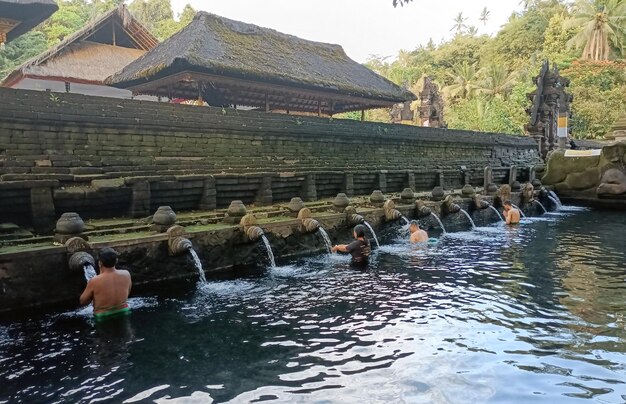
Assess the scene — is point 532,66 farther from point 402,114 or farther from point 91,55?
point 91,55

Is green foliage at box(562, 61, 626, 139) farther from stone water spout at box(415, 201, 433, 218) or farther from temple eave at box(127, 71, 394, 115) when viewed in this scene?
stone water spout at box(415, 201, 433, 218)

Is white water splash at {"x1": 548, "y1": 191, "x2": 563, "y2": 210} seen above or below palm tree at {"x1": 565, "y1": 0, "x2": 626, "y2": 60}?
below

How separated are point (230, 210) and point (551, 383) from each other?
624 centimetres

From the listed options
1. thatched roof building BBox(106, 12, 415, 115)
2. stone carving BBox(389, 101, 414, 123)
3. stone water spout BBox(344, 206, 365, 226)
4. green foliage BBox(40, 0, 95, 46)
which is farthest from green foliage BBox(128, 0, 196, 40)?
stone water spout BBox(344, 206, 365, 226)

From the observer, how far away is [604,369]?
425 cm

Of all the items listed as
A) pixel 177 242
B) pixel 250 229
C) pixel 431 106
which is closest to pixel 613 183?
pixel 431 106

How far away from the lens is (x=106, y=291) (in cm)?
562

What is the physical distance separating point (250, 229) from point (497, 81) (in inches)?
1458

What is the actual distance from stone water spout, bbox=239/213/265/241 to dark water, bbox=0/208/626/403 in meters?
Result: 0.81

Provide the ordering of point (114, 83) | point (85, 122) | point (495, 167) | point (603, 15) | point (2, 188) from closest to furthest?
point (2, 188) < point (85, 122) < point (114, 83) < point (495, 167) < point (603, 15)

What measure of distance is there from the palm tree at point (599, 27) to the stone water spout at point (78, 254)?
3738 cm

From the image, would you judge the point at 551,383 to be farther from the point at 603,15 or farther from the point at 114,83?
the point at 603,15

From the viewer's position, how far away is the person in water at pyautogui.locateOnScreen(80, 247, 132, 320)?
557 cm

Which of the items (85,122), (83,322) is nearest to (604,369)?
(83,322)
